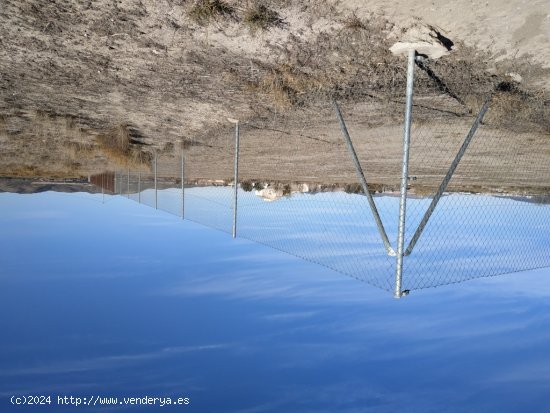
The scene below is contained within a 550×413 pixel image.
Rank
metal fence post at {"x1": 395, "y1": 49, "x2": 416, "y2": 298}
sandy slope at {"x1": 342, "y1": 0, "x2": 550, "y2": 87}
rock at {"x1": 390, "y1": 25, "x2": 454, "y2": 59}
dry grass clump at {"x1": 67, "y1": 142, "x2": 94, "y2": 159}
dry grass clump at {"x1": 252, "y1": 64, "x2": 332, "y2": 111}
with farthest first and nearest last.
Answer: dry grass clump at {"x1": 67, "y1": 142, "x2": 94, "y2": 159}
dry grass clump at {"x1": 252, "y1": 64, "x2": 332, "y2": 111}
rock at {"x1": 390, "y1": 25, "x2": 454, "y2": 59}
sandy slope at {"x1": 342, "y1": 0, "x2": 550, "y2": 87}
metal fence post at {"x1": 395, "y1": 49, "x2": 416, "y2": 298}

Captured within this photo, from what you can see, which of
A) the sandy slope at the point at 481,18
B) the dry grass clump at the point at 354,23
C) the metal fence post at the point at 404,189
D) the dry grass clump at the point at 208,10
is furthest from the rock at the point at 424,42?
the dry grass clump at the point at 208,10

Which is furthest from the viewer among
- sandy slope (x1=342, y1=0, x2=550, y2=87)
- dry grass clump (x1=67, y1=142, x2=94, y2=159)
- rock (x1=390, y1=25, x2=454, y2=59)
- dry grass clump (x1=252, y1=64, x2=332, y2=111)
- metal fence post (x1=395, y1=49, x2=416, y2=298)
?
dry grass clump (x1=67, y1=142, x2=94, y2=159)

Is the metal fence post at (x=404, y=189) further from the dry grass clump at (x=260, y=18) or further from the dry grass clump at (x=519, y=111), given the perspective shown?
the dry grass clump at (x=519, y=111)

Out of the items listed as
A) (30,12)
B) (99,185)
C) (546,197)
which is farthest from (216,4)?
(99,185)

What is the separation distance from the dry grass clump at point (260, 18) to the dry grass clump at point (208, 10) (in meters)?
0.21

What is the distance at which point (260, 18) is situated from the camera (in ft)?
17.1

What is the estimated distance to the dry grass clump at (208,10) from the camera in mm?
5070

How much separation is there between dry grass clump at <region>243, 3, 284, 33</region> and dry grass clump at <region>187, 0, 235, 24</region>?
21cm

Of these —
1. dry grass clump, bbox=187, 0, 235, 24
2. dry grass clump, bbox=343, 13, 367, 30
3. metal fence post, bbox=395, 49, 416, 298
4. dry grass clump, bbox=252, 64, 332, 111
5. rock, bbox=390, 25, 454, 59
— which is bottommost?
metal fence post, bbox=395, 49, 416, 298

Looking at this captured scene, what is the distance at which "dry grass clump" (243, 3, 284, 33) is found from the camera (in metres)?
5.13

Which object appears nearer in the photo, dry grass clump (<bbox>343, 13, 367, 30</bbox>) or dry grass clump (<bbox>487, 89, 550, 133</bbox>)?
dry grass clump (<bbox>343, 13, 367, 30</bbox>)

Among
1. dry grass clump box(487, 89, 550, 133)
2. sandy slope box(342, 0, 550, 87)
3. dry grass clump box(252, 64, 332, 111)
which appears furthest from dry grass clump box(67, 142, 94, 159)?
dry grass clump box(487, 89, 550, 133)

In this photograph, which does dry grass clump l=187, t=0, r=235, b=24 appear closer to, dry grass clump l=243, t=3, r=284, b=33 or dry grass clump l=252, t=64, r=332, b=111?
dry grass clump l=243, t=3, r=284, b=33

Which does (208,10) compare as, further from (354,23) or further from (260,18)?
(354,23)
